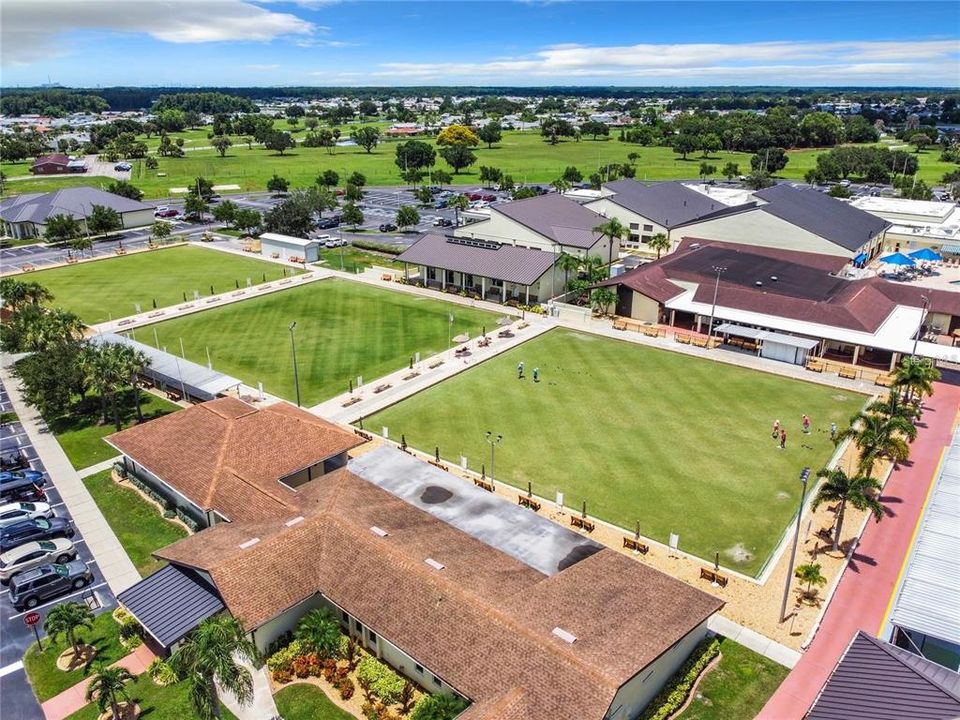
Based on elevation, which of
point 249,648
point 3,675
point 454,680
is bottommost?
point 3,675

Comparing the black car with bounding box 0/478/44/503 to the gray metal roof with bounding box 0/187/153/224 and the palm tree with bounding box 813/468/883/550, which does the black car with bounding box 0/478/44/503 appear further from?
the gray metal roof with bounding box 0/187/153/224

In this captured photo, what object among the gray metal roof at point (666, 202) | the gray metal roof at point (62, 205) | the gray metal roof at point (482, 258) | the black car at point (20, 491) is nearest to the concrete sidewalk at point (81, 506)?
the black car at point (20, 491)

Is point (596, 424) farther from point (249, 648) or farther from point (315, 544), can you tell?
point (249, 648)

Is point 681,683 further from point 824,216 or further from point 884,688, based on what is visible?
point 824,216

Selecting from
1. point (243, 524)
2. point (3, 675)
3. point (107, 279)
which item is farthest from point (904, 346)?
point (107, 279)

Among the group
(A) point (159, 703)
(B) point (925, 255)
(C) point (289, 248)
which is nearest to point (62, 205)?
(C) point (289, 248)

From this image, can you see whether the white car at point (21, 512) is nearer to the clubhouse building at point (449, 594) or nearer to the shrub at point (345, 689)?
the clubhouse building at point (449, 594)

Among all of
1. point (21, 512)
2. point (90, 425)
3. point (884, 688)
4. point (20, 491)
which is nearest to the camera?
point (884, 688)
